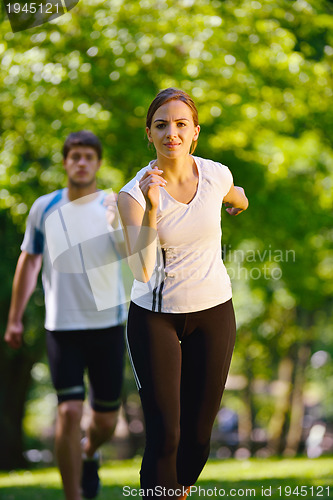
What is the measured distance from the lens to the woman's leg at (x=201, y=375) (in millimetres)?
3783

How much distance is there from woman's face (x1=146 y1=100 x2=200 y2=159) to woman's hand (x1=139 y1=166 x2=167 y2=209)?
9.0 inches

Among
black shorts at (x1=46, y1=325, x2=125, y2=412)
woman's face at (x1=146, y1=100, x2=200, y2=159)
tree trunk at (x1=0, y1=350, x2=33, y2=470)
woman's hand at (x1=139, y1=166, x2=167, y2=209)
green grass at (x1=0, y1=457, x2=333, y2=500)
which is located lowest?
tree trunk at (x1=0, y1=350, x2=33, y2=470)

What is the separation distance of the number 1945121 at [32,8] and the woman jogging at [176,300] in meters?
6.43

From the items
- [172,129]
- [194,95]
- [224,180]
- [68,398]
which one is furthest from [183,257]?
[194,95]

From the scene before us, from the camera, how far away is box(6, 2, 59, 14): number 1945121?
31.7 feet

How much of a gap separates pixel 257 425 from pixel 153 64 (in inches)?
1682

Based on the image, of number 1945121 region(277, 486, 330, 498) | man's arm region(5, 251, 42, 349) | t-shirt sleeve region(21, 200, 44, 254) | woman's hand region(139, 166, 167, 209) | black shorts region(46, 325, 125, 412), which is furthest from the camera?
number 1945121 region(277, 486, 330, 498)

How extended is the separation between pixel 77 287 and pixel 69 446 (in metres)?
1.01

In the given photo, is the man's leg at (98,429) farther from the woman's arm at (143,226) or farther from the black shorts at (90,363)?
the woman's arm at (143,226)

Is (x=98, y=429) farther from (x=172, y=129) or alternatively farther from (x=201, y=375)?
(x=172, y=129)

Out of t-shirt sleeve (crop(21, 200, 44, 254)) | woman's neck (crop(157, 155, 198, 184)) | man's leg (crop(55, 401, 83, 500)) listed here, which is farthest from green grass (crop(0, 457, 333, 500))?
woman's neck (crop(157, 155, 198, 184))

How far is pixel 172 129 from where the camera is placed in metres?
3.71

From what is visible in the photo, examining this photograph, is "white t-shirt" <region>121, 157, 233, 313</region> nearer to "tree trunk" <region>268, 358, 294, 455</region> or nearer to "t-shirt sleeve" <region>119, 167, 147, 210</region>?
"t-shirt sleeve" <region>119, 167, 147, 210</region>

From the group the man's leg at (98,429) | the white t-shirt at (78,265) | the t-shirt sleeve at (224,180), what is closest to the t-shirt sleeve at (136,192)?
the t-shirt sleeve at (224,180)
